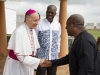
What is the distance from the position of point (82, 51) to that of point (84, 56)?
6 cm

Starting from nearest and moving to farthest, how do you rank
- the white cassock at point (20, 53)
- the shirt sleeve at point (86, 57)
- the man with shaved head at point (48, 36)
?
the shirt sleeve at point (86, 57), the white cassock at point (20, 53), the man with shaved head at point (48, 36)

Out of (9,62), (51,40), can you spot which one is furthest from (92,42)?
(51,40)

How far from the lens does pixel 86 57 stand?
2.53m

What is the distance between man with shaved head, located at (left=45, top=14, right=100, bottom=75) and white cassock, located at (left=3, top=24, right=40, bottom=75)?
793mm

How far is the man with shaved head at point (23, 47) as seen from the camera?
3.29 metres

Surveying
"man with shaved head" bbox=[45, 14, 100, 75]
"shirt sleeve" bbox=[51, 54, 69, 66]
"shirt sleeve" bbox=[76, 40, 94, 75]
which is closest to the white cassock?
"shirt sleeve" bbox=[51, 54, 69, 66]

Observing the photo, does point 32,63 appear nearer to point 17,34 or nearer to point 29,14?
point 17,34

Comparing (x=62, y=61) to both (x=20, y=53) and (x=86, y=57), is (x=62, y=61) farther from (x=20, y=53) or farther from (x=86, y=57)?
(x=86, y=57)

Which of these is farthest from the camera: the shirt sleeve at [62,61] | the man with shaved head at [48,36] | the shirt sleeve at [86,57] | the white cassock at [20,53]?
the man with shaved head at [48,36]

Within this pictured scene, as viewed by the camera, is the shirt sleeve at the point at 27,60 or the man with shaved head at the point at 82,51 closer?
the man with shaved head at the point at 82,51

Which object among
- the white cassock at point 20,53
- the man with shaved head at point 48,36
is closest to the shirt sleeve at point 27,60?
the white cassock at point 20,53

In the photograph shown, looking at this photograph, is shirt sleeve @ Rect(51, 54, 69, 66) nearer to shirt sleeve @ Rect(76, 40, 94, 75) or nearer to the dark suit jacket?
the dark suit jacket

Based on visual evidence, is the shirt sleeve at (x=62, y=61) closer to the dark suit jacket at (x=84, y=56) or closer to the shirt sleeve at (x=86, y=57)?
the dark suit jacket at (x=84, y=56)

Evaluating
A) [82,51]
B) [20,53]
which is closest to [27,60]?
[20,53]
